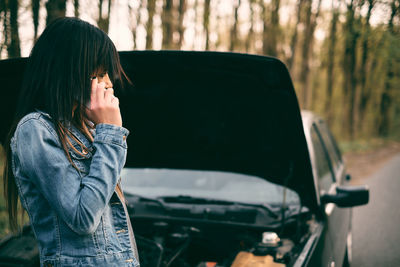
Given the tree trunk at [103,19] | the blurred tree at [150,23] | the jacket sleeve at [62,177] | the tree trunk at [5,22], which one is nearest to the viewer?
the jacket sleeve at [62,177]

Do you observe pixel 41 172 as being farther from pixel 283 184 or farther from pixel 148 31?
pixel 148 31

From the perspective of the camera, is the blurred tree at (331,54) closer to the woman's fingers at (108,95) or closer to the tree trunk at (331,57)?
the tree trunk at (331,57)

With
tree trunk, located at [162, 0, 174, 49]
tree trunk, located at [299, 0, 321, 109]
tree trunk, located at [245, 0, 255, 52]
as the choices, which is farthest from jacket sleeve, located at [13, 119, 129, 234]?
tree trunk, located at [245, 0, 255, 52]

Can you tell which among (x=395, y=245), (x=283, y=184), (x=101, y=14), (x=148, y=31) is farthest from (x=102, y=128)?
(x=148, y=31)

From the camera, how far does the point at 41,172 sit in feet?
3.69

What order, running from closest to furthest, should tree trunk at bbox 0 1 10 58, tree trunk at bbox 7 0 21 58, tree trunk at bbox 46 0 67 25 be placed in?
tree trunk at bbox 0 1 10 58
tree trunk at bbox 7 0 21 58
tree trunk at bbox 46 0 67 25

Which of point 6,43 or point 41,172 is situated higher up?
point 6,43

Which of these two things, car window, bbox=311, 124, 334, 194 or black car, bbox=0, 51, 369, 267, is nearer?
black car, bbox=0, 51, 369, 267

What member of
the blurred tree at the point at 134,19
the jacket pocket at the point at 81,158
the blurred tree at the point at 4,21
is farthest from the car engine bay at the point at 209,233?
the blurred tree at the point at 134,19

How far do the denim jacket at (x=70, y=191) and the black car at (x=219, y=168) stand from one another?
915 millimetres

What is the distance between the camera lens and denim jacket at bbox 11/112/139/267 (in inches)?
44.3

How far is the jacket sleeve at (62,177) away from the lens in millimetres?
1118

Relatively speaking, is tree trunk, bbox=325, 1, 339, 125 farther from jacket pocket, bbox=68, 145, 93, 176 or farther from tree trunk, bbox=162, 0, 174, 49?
jacket pocket, bbox=68, 145, 93, 176

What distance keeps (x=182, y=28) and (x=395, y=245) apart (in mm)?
8777
